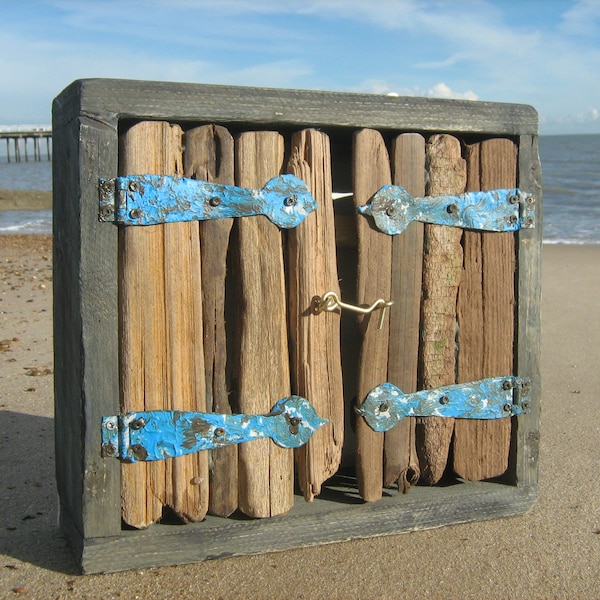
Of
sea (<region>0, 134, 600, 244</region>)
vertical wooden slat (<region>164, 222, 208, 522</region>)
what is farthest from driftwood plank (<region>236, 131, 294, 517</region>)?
sea (<region>0, 134, 600, 244</region>)

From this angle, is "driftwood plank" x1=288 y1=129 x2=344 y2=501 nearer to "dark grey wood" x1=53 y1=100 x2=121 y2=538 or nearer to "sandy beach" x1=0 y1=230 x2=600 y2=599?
"sandy beach" x1=0 y1=230 x2=600 y2=599

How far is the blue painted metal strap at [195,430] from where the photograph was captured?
2.87 m

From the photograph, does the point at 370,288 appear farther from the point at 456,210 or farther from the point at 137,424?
the point at 137,424

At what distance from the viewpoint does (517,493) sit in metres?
3.47

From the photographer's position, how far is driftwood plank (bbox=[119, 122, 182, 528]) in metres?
2.83

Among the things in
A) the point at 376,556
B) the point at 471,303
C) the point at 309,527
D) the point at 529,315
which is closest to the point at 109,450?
the point at 309,527

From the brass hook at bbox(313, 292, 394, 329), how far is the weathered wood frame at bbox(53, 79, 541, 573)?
2.06 feet

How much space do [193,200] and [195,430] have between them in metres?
0.81

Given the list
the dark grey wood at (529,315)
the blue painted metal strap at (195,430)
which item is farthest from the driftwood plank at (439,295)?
the blue painted metal strap at (195,430)

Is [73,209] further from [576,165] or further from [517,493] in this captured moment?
[576,165]

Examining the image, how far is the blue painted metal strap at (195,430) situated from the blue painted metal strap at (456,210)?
0.76m

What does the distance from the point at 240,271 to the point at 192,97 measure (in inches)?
24.8

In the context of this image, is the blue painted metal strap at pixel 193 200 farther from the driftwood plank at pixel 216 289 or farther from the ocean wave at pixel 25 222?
the ocean wave at pixel 25 222

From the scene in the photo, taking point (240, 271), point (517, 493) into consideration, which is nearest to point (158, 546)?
point (240, 271)
